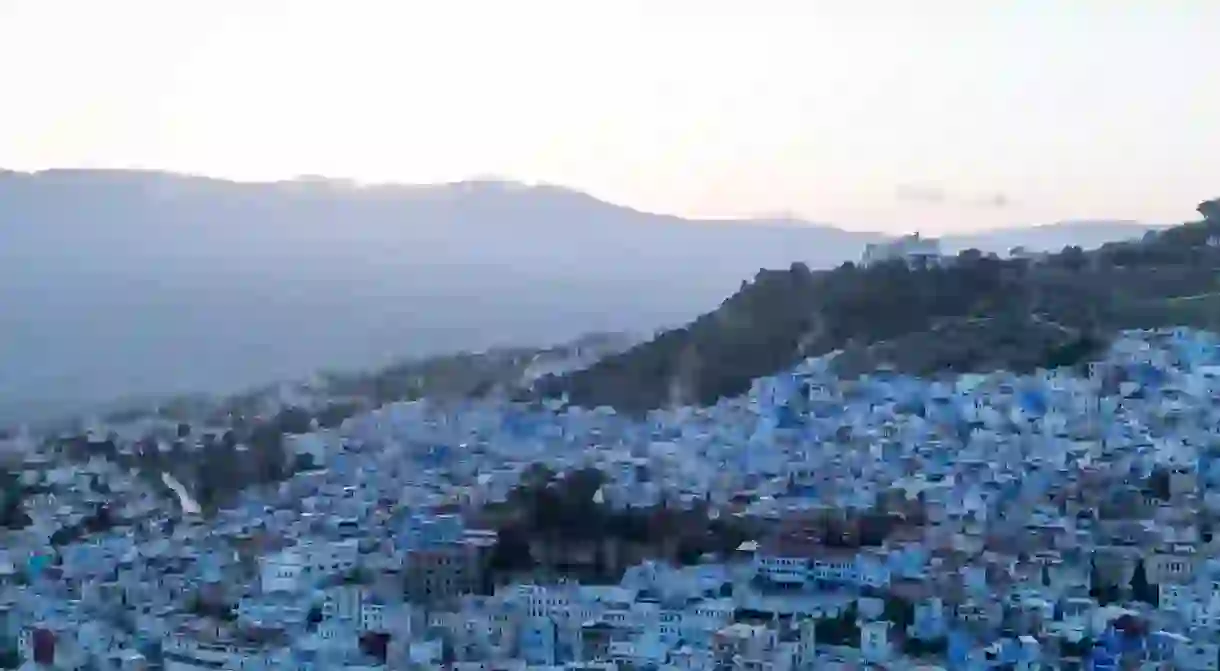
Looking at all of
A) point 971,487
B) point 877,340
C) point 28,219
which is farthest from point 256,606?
point 28,219

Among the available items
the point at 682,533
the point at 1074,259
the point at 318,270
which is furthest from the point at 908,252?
the point at 318,270

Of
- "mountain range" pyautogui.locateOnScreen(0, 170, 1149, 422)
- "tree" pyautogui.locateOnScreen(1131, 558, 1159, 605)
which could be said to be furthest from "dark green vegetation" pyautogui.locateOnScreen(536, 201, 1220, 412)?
"tree" pyautogui.locateOnScreen(1131, 558, 1159, 605)

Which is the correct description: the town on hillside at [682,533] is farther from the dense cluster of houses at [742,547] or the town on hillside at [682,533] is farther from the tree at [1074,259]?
the tree at [1074,259]

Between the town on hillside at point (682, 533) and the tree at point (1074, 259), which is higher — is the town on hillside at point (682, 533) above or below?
below

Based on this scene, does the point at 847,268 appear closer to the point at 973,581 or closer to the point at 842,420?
the point at 842,420

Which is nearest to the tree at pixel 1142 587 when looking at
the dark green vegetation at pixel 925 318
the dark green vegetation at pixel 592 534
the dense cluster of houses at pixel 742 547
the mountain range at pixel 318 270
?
the dense cluster of houses at pixel 742 547

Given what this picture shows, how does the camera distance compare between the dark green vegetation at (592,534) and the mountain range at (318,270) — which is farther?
the mountain range at (318,270)

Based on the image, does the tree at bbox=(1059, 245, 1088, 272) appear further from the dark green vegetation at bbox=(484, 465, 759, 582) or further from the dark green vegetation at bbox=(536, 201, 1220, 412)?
the dark green vegetation at bbox=(484, 465, 759, 582)
